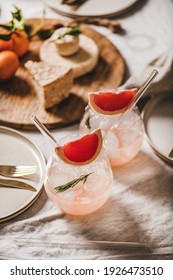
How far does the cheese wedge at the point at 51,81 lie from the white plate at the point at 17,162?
0.48 feet

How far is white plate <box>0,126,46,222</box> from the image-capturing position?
41.8 inches

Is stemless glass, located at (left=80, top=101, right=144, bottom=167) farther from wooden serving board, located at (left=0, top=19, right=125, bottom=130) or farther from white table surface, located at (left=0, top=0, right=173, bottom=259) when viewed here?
wooden serving board, located at (left=0, top=19, right=125, bottom=130)

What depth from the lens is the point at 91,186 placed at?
100cm

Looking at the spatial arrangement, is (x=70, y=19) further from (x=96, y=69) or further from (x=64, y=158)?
(x=64, y=158)

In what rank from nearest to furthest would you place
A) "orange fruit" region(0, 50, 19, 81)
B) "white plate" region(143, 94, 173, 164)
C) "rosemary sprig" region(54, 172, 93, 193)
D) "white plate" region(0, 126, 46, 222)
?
1. "rosemary sprig" region(54, 172, 93, 193)
2. "white plate" region(0, 126, 46, 222)
3. "white plate" region(143, 94, 173, 164)
4. "orange fruit" region(0, 50, 19, 81)

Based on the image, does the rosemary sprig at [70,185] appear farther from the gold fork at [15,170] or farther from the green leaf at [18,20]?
the green leaf at [18,20]

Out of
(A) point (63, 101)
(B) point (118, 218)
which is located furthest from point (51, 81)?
(B) point (118, 218)

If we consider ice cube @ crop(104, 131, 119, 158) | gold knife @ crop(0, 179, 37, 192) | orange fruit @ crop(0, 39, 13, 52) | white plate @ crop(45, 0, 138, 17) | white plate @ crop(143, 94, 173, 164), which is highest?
white plate @ crop(45, 0, 138, 17)

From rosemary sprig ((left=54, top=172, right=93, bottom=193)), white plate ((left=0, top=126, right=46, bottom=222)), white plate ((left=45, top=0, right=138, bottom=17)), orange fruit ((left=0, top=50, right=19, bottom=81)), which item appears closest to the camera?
rosemary sprig ((left=54, top=172, right=93, bottom=193))

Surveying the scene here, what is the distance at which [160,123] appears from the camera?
4.15 feet

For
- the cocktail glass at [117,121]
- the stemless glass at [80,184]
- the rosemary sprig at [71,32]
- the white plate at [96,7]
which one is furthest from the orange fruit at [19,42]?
the stemless glass at [80,184]

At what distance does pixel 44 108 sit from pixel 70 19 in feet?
1.49

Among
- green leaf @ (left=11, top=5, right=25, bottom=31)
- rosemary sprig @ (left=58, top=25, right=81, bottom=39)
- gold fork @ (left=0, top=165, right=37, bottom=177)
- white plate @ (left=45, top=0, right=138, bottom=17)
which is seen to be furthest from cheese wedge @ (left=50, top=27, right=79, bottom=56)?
gold fork @ (left=0, top=165, right=37, bottom=177)

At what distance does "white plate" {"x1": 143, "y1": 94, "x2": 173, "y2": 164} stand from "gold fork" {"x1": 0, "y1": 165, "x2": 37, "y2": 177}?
1.04 feet
